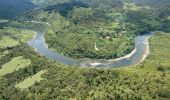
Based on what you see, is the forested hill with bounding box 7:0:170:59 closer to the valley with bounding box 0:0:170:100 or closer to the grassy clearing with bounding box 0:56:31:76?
the valley with bounding box 0:0:170:100

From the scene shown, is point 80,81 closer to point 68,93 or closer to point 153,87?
point 68,93

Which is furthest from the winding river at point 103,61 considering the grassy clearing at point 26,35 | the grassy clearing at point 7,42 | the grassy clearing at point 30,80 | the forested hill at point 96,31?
the grassy clearing at point 30,80

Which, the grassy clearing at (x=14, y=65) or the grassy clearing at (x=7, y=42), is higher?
the grassy clearing at (x=7, y=42)

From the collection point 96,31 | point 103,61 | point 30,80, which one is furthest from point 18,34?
point 30,80

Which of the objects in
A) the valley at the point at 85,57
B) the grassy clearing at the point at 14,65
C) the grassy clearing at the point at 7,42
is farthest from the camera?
the grassy clearing at the point at 7,42

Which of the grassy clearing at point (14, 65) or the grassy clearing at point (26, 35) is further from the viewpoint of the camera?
the grassy clearing at point (26, 35)

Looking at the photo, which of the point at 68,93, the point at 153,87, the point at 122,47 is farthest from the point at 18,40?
the point at 153,87

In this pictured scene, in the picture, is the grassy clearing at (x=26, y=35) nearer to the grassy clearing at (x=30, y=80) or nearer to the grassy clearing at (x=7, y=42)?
the grassy clearing at (x=7, y=42)
